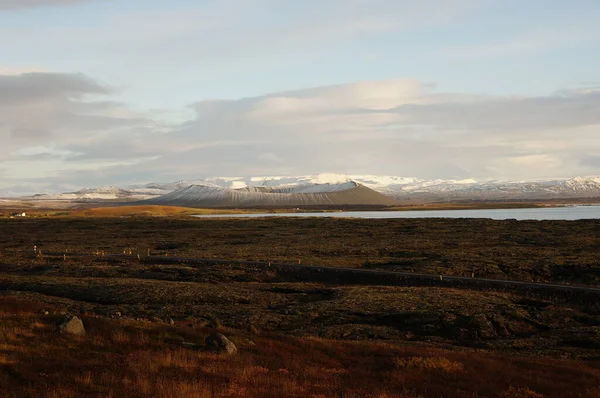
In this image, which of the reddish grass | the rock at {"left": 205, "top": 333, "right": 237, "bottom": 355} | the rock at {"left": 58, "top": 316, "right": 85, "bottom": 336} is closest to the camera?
the reddish grass

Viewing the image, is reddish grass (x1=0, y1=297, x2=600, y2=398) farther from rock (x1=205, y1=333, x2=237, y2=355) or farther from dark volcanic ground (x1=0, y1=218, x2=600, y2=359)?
dark volcanic ground (x1=0, y1=218, x2=600, y2=359)

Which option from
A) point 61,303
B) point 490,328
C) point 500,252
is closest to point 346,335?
point 490,328

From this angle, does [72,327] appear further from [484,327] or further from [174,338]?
[484,327]

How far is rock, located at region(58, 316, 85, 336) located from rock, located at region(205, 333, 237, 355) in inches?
202

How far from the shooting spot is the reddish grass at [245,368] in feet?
54.9

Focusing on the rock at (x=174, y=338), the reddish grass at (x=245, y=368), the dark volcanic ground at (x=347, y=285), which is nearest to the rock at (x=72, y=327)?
the reddish grass at (x=245, y=368)

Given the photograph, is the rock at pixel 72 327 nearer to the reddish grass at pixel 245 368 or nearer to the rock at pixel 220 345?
the reddish grass at pixel 245 368

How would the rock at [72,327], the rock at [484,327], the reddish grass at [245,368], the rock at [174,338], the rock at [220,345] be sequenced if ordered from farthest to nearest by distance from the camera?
the rock at [484,327] → the rock at [174,338] → the rock at [72,327] → the rock at [220,345] → the reddish grass at [245,368]

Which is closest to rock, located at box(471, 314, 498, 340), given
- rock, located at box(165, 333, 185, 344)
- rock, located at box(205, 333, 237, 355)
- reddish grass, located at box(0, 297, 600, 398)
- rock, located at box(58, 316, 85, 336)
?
reddish grass, located at box(0, 297, 600, 398)

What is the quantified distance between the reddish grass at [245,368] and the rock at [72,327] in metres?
0.50

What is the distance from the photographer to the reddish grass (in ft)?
54.9

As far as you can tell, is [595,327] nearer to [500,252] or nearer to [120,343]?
[120,343]

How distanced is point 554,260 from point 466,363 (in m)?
48.7

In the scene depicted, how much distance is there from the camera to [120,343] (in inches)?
864
